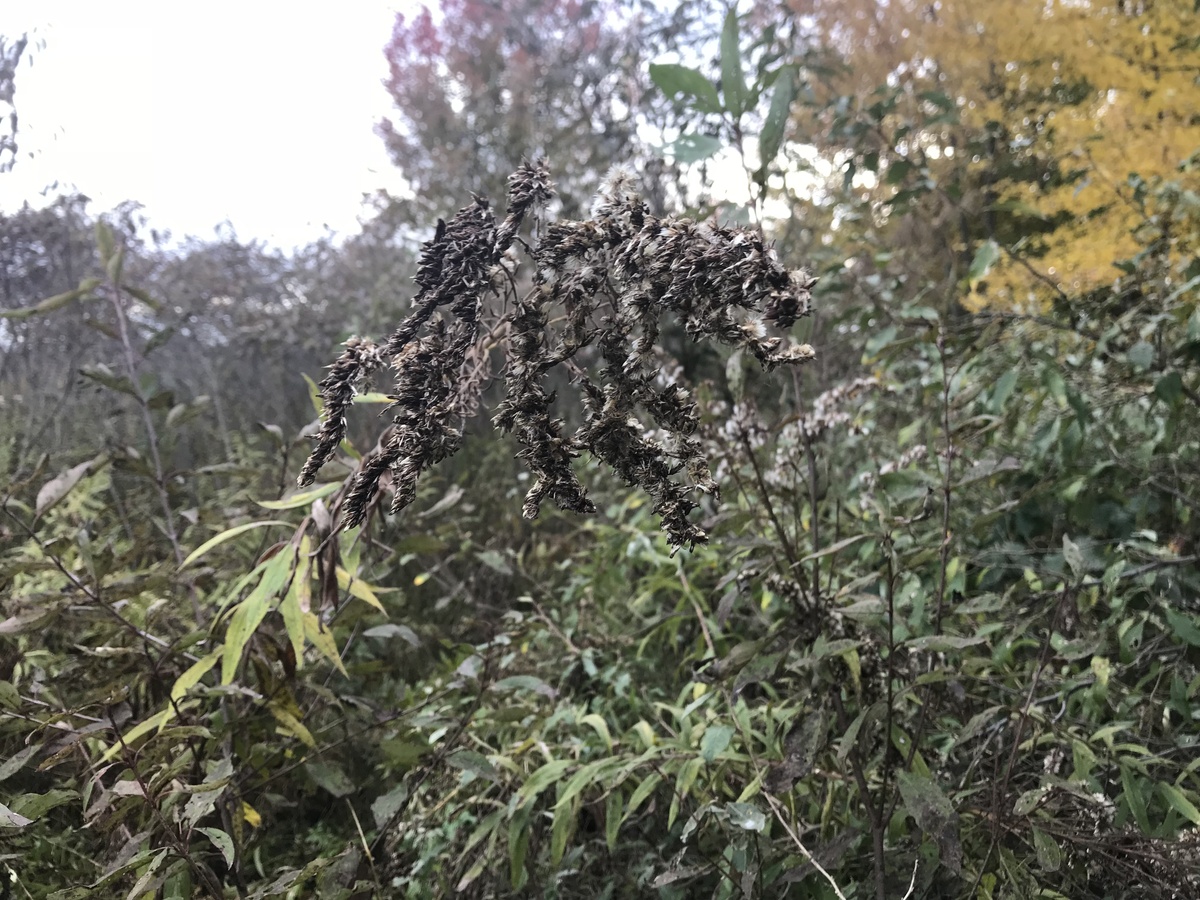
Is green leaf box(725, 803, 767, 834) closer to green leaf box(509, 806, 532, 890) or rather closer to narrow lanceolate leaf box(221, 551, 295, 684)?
green leaf box(509, 806, 532, 890)

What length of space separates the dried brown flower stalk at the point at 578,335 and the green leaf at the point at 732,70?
39 cm

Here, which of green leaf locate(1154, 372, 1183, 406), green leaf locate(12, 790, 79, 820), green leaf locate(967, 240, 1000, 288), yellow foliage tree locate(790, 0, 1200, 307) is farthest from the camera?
yellow foliage tree locate(790, 0, 1200, 307)

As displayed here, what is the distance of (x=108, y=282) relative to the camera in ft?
5.40

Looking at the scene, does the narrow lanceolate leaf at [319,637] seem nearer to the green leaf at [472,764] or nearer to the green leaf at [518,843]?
the green leaf at [472,764]

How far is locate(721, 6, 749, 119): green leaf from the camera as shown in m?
0.93

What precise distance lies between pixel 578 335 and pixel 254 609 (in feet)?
1.87

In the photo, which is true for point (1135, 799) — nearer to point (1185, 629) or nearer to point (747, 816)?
point (1185, 629)

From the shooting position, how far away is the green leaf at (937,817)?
2.65ft

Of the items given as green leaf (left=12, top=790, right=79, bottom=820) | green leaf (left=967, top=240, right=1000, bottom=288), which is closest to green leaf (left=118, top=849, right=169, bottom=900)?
green leaf (left=12, top=790, right=79, bottom=820)

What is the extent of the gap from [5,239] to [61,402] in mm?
823

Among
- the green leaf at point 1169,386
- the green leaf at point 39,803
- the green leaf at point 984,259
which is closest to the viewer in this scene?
the green leaf at point 39,803

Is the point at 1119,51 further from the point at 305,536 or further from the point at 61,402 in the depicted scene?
the point at 61,402

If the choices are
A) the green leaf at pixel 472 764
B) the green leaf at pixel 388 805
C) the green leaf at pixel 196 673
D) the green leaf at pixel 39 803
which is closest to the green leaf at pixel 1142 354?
the green leaf at pixel 472 764

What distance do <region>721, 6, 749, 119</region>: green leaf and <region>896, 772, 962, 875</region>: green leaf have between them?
923mm
